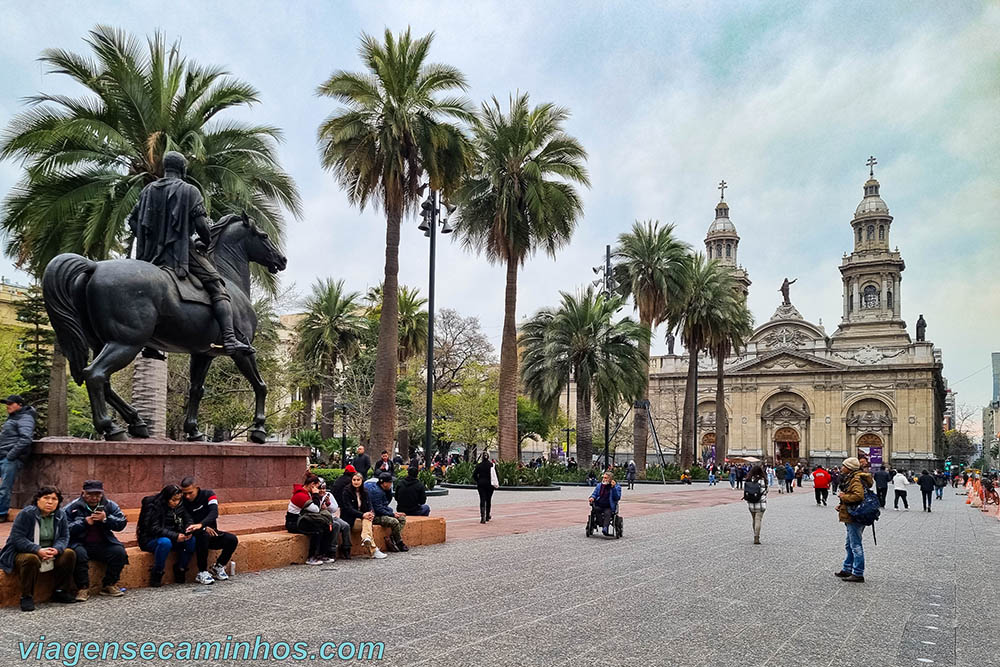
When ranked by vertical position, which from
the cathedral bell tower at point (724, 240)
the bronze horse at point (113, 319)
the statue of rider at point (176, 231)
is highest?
the cathedral bell tower at point (724, 240)

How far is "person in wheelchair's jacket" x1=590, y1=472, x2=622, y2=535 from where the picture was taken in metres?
13.3

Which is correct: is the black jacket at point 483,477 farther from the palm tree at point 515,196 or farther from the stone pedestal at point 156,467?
the palm tree at point 515,196

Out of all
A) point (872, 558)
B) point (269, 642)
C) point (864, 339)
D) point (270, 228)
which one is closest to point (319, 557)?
point (269, 642)

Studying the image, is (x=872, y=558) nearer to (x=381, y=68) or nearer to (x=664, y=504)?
(x=664, y=504)

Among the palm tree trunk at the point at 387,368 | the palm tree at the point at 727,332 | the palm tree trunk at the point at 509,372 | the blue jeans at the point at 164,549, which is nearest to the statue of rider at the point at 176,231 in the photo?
the blue jeans at the point at 164,549

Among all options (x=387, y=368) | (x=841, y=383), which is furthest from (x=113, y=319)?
(x=841, y=383)

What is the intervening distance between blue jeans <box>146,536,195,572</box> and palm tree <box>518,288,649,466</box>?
26685 mm

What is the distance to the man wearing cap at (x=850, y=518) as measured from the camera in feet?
30.0

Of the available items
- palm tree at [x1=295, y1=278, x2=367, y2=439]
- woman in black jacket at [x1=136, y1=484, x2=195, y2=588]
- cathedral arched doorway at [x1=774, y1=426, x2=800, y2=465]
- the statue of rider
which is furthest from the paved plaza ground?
cathedral arched doorway at [x1=774, y1=426, x2=800, y2=465]

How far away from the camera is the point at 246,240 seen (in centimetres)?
1123

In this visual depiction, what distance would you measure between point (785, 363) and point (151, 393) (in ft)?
253

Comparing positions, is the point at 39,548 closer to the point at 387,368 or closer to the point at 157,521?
the point at 157,521

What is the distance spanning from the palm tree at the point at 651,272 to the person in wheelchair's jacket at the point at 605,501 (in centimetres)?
2503

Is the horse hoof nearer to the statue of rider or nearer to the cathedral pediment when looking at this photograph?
the statue of rider
